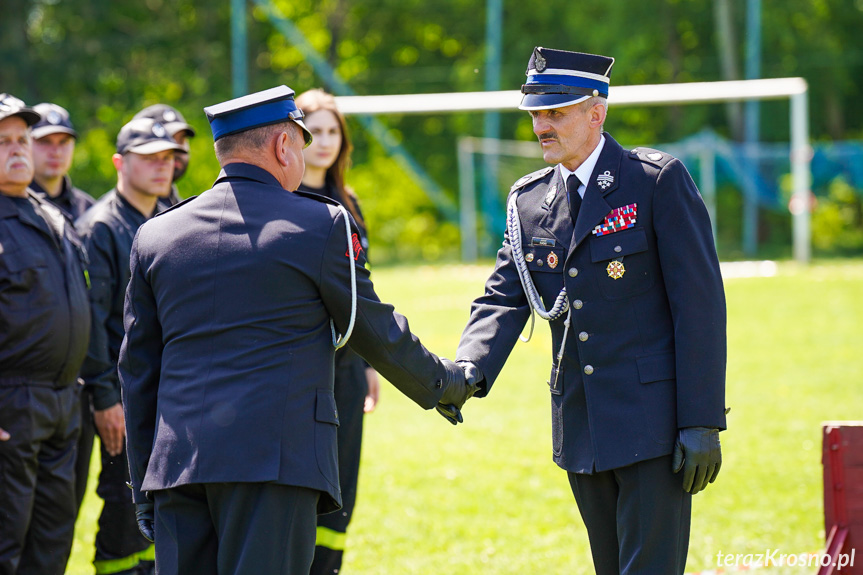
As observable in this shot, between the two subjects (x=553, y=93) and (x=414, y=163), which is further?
(x=414, y=163)

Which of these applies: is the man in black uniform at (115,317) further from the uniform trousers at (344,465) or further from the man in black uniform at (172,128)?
the uniform trousers at (344,465)

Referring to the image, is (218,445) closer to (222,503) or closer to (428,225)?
(222,503)

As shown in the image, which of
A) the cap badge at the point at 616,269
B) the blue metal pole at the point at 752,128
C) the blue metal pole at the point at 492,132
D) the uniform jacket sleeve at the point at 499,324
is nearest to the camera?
the cap badge at the point at 616,269

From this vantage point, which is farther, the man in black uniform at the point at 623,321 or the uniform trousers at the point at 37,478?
the uniform trousers at the point at 37,478

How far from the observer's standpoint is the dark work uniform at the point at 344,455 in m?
4.62

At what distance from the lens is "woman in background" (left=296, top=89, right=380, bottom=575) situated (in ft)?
15.2

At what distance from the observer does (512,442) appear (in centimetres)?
805

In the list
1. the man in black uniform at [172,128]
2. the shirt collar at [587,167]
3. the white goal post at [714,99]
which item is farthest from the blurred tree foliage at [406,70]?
the shirt collar at [587,167]

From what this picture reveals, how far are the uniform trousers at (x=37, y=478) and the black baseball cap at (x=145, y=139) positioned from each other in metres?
1.22

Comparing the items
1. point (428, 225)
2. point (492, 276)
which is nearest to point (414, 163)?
point (428, 225)

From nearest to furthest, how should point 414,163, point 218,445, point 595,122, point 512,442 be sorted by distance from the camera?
point 218,445 → point 595,122 → point 512,442 → point 414,163

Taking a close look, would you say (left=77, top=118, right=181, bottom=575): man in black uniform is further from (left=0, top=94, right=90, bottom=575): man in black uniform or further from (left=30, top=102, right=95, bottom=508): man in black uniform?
(left=30, top=102, right=95, bottom=508): man in black uniform

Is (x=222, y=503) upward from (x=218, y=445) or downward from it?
downward

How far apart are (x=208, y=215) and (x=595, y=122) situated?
1345 millimetres
